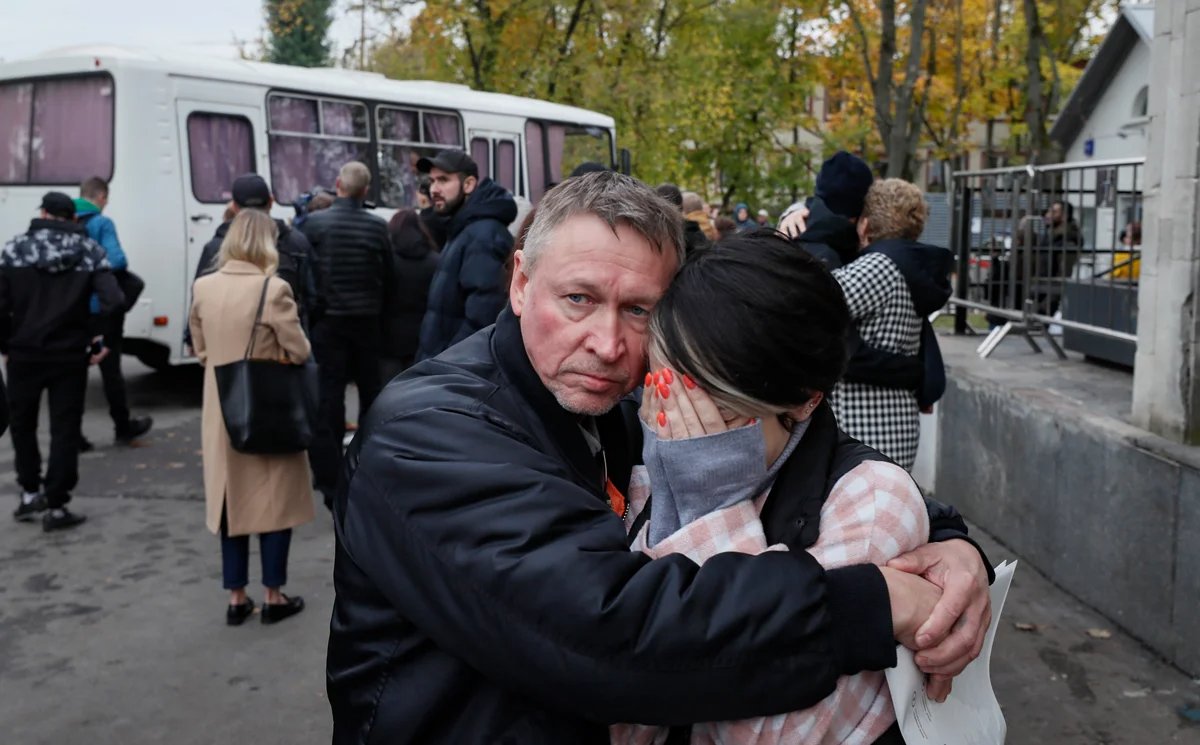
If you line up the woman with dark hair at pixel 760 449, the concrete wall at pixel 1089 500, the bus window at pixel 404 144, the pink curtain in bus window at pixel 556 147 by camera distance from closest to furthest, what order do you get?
the woman with dark hair at pixel 760 449, the concrete wall at pixel 1089 500, the bus window at pixel 404 144, the pink curtain in bus window at pixel 556 147

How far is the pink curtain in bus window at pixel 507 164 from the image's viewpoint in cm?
1616

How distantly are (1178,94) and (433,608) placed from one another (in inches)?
183

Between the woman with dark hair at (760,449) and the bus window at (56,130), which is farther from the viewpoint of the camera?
the bus window at (56,130)

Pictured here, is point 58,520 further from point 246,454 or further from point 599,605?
point 599,605

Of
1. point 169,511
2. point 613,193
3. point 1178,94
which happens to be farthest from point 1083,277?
point 613,193

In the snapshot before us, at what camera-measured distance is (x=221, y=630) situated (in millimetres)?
5531

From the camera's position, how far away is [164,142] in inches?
467

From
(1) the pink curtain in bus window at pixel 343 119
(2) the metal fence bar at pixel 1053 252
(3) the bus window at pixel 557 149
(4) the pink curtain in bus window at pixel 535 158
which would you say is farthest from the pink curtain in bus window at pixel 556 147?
(2) the metal fence bar at pixel 1053 252

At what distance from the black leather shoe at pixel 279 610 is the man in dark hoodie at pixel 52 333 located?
220cm

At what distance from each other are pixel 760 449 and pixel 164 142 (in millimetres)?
11401

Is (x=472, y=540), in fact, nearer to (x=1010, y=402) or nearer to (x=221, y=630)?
(x=221, y=630)

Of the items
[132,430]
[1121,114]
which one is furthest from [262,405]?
[1121,114]

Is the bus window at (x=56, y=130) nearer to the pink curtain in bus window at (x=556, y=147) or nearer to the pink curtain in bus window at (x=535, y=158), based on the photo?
the pink curtain in bus window at (x=535, y=158)

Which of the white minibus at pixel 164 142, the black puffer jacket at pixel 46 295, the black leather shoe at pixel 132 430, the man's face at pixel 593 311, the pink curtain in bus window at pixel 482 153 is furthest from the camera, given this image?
the pink curtain in bus window at pixel 482 153
